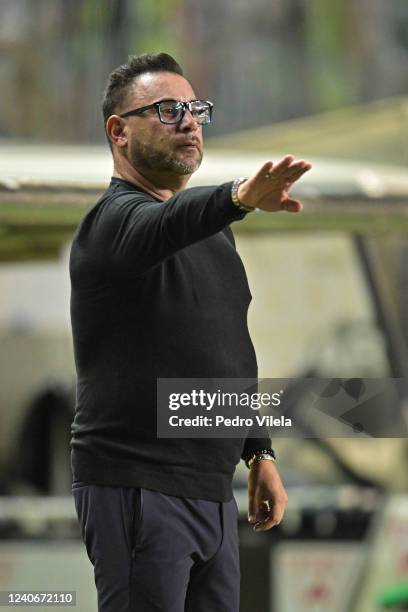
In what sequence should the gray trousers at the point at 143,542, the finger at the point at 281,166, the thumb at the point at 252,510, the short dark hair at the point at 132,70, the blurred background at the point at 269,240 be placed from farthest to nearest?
the blurred background at the point at 269,240 < the thumb at the point at 252,510 < the short dark hair at the point at 132,70 < the gray trousers at the point at 143,542 < the finger at the point at 281,166

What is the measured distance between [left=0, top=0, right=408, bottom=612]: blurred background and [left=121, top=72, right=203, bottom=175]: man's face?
821 mm

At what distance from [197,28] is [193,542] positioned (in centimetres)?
655

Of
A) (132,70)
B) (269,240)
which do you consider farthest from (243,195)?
(269,240)

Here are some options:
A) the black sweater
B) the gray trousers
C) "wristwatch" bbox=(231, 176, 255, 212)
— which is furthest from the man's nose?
the gray trousers

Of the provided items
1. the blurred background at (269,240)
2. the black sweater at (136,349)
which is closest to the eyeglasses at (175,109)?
the black sweater at (136,349)

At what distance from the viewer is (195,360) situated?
5.15 feet

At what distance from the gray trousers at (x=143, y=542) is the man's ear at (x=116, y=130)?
46 cm

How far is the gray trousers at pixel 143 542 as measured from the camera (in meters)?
1.51

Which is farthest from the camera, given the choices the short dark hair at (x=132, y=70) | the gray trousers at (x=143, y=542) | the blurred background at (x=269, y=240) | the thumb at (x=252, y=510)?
the blurred background at (x=269, y=240)

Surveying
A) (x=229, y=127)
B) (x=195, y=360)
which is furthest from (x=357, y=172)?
(x=229, y=127)

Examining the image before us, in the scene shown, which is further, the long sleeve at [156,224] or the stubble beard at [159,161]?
the stubble beard at [159,161]

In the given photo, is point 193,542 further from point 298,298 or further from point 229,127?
point 229,127

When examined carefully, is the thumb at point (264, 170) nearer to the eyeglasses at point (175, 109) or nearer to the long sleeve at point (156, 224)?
the long sleeve at point (156, 224)

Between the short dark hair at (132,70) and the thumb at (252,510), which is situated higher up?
the short dark hair at (132,70)
